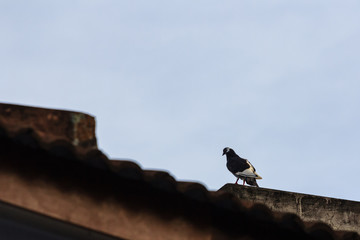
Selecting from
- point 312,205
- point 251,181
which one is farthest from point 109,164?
point 251,181

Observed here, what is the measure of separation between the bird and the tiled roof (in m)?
13.3

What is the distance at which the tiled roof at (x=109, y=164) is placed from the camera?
6.26 meters

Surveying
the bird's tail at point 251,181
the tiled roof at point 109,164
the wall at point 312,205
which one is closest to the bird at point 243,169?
the bird's tail at point 251,181

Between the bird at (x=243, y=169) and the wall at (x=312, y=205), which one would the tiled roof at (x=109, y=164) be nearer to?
the wall at (x=312, y=205)

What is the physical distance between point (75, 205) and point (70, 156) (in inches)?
17.2

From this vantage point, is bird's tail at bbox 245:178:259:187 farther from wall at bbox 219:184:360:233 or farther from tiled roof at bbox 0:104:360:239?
tiled roof at bbox 0:104:360:239

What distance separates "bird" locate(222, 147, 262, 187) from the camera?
21.0 m

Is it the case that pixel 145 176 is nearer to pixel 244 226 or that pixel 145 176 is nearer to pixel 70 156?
pixel 70 156

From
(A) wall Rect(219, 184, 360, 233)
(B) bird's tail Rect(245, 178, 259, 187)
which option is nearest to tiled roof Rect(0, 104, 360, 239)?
(A) wall Rect(219, 184, 360, 233)

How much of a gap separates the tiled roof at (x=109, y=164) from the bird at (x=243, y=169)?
1334 centimetres

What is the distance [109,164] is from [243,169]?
15.3m

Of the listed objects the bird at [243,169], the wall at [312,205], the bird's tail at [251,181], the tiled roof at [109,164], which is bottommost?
the tiled roof at [109,164]

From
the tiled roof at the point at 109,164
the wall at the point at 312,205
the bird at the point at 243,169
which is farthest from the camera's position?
the bird at the point at 243,169

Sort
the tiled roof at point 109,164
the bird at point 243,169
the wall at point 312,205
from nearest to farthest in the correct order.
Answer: the tiled roof at point 109,164
the wall at point 312,205
the bird at point 243,169
